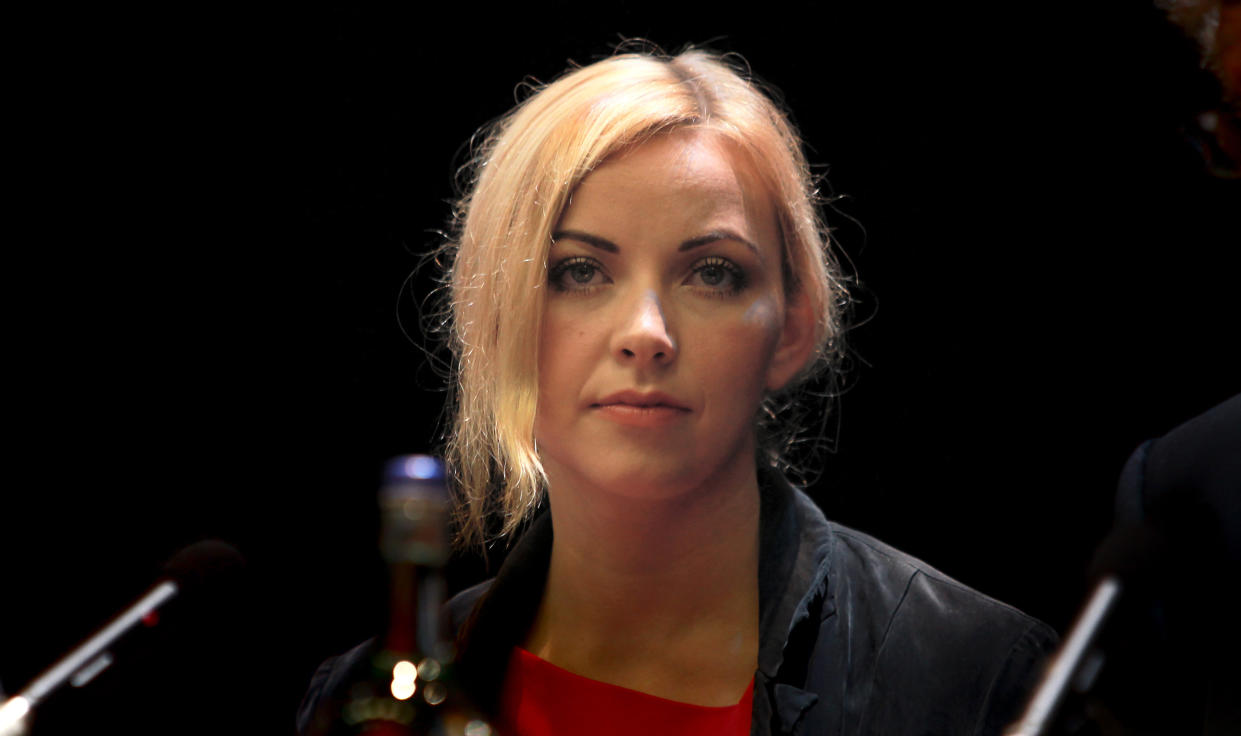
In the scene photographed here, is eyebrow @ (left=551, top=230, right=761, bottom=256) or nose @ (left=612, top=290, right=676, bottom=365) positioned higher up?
eyebrow @ (left=551, top=230, right=761, bottom=256)

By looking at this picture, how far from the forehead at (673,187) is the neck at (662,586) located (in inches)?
11.9

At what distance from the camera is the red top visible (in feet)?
4.59

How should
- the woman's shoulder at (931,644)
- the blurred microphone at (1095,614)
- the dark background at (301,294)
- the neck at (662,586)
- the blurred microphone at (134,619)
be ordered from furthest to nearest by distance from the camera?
1. the dark background at (301,294)
2. the neck at (662,586)
3. the woman's shoulder at (931,644)
4. the blurred microphone at (134,619)
5. the blurred microphone at (1095,614)

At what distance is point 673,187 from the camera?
142 centimetres

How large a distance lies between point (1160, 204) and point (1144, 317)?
14 cm

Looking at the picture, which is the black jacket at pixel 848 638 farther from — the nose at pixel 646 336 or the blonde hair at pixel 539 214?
the nose at pixel 646 336

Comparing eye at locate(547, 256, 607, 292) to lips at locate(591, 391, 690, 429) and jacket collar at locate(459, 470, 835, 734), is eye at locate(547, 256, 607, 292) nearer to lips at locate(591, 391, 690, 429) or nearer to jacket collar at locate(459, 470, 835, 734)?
lips at locate(591, 391, 690, 429)

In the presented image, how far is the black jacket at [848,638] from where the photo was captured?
1.35 metres

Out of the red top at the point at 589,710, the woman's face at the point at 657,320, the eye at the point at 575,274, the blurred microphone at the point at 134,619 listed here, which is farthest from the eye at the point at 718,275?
the blurred microphone at the point at 134,619

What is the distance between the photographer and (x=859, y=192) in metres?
1.72

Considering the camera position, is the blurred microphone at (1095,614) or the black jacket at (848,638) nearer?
the blurred microphone at (1095,614)

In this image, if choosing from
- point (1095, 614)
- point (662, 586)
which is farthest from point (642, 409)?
point (1095, 614)

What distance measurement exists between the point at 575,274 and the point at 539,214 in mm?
79

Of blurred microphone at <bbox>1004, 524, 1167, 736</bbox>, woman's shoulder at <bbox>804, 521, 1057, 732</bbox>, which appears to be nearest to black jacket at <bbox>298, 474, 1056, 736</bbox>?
woman's shoulder at <bbox>804, 521, 1057, 732</bbox>
